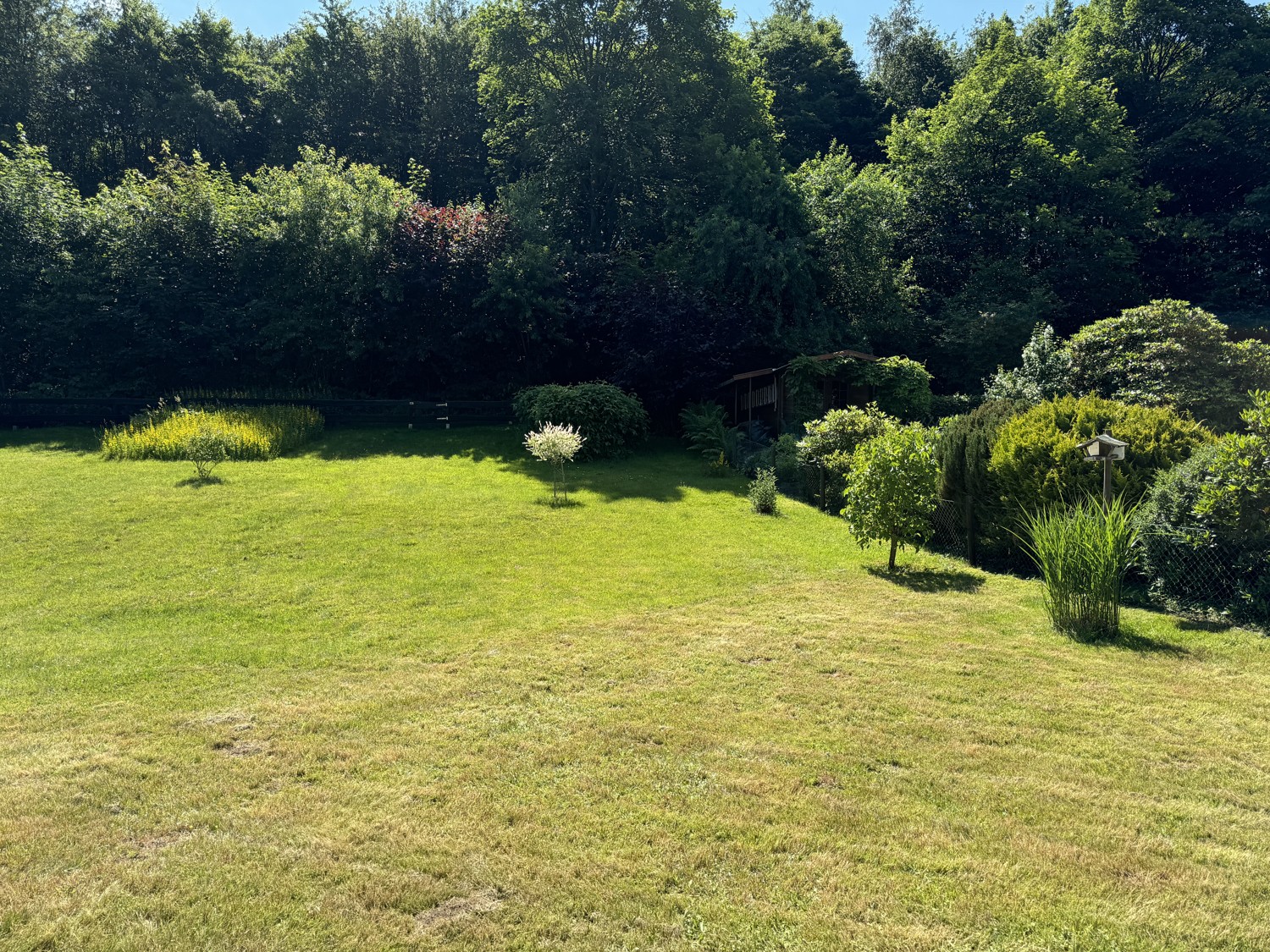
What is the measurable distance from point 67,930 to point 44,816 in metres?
1.18

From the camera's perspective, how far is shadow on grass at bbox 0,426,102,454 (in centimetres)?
1708

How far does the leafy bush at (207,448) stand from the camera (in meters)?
15.1

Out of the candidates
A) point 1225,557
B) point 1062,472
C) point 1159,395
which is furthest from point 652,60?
point 1225,557

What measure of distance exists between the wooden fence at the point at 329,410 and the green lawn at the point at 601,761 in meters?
11.6

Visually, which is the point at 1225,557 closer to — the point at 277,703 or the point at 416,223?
the point at 277,703

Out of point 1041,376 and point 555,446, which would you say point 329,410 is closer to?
point 555,446

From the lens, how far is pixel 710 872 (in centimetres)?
355

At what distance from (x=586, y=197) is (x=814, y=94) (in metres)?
17.5

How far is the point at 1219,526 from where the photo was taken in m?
7.89

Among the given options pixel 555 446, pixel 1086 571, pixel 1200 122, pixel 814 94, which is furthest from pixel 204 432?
pixel 1200 122

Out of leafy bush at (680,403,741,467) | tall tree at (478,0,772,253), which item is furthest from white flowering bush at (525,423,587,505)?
tall tree at (478,0,772,253)

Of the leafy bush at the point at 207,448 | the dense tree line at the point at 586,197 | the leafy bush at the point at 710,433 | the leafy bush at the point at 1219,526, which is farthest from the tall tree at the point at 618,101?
the leafy bush at the point at 1219,526

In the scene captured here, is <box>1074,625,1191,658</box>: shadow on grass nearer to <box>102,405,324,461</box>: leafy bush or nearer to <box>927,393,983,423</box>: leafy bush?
<box>927,393,983,423</box>: leafy bush

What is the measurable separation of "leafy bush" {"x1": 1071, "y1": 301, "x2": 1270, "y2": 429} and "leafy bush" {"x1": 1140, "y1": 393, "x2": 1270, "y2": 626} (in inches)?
238
